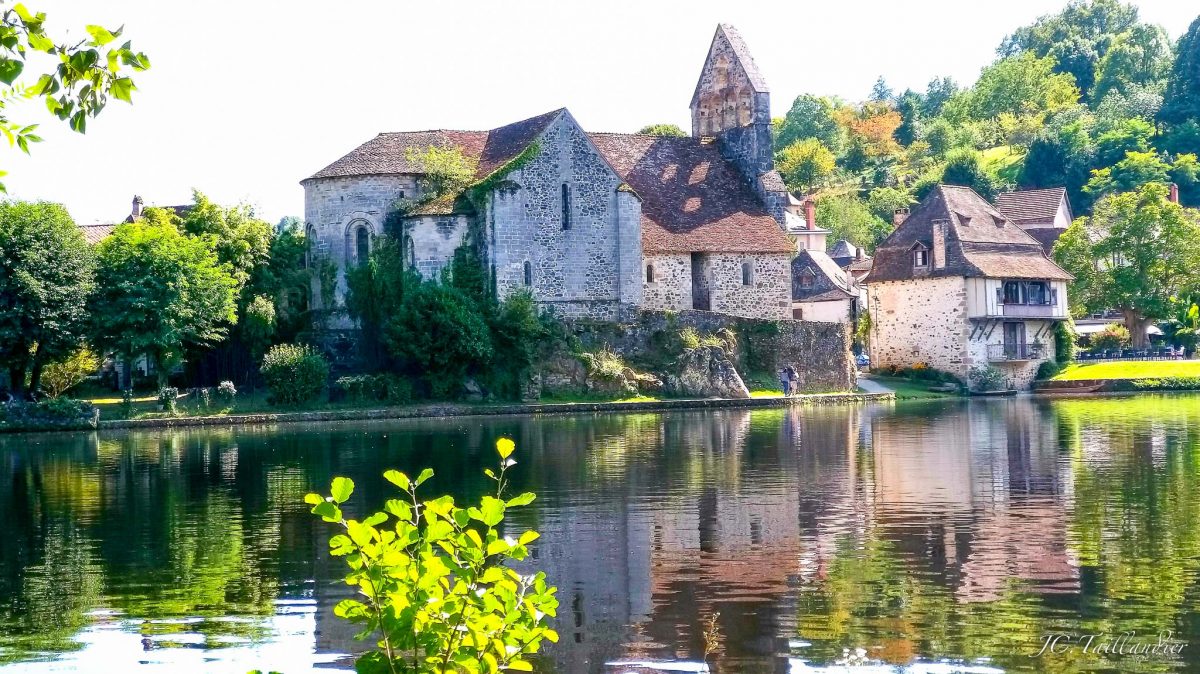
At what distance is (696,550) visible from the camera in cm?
2281

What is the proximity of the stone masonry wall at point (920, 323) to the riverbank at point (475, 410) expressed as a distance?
1061 centimetres

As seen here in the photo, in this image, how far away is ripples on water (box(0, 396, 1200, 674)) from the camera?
16.6 metres

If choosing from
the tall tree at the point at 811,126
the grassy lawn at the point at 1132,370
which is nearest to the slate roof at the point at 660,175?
the grassy lawn at the point at 1132,370

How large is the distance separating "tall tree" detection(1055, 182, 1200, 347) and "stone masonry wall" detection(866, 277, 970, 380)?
10253mm

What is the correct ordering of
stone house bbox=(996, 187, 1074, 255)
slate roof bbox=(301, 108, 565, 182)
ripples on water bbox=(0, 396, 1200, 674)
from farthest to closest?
stone house bbox=(996, 187, 1074, 255), slate roof bbox=(301, 108, 565, 182), ripples on water bbox=(0, 396, 1200, 674)

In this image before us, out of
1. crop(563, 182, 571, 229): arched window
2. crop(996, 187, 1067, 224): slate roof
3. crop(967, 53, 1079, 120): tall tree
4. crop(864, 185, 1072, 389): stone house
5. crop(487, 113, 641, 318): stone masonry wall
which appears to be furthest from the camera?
crop(967, 53, 1079, 120): tall tree

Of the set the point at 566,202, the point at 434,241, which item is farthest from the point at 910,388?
the point at 434,241

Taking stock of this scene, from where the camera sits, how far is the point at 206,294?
198 ft

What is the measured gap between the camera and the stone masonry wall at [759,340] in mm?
64438

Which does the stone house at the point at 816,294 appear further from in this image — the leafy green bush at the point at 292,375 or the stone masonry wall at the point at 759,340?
the leafy green bush at the point at 292,375

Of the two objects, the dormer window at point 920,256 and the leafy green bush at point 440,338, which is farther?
the dormer window at point 920,256

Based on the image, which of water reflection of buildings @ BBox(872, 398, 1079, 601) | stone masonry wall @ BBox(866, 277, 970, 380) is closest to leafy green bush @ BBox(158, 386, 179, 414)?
water reflection of buildings @ BBox(872, 398, 1079, 601)

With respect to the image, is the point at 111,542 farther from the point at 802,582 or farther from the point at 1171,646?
the point at 1171,646

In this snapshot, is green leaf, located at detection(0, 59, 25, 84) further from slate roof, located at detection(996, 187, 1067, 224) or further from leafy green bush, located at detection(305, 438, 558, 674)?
slate roof, located at detection(996, 187, 1067, 224)
